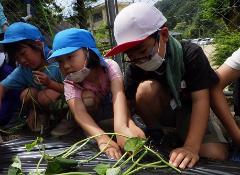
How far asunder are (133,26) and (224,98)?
429 millimetres

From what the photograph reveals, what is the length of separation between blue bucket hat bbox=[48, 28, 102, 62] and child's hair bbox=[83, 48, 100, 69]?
0.5 inches

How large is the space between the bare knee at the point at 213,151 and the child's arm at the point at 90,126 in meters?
0.30

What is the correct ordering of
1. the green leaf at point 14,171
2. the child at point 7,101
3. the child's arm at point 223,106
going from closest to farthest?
the green leaf at point 14,171
the child's arm at point 223,106
the child at point 7,101

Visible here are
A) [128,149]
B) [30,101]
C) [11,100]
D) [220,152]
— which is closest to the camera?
[128,149]

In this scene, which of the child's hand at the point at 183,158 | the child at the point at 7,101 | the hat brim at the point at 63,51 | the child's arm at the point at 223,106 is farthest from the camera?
the child at the point at 7,101

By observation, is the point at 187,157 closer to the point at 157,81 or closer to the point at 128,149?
the point at 128,149

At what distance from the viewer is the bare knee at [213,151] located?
1291 millimetres

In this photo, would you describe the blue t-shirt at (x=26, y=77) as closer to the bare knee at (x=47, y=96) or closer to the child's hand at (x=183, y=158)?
the bare knee at (x=47, y=96)

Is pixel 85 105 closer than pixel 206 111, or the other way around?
pixel 206 111

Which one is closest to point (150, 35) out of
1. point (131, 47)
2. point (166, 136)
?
point (131, 47)

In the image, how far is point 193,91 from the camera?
4.28 ft

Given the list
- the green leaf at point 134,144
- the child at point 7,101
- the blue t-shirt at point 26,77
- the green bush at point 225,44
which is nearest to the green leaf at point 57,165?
the green leaf at point 134,144

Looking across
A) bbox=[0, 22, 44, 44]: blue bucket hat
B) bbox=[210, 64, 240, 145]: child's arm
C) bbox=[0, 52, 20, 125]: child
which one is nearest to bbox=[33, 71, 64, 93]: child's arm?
bbox=[0, 22, 44, 44]: blue bucket hat

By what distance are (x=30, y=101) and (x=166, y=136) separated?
2.15 ft
